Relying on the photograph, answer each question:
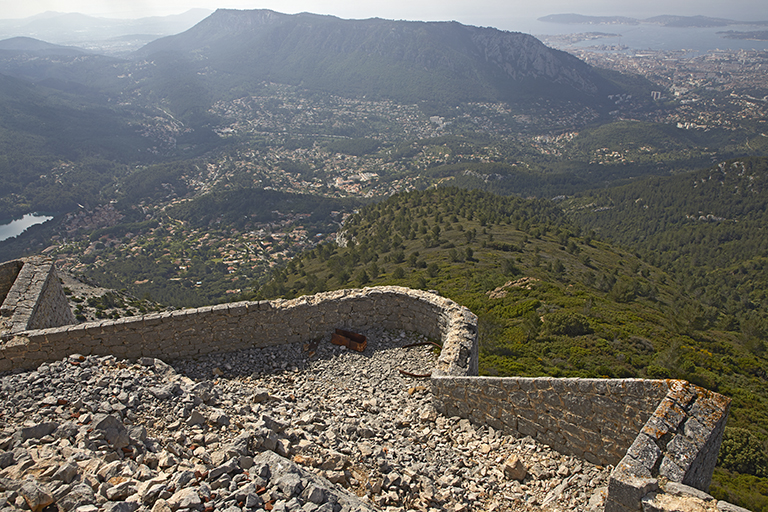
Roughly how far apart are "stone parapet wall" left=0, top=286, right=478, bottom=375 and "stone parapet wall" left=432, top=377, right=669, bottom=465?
1.22 m

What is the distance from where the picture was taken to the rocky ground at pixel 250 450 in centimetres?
495

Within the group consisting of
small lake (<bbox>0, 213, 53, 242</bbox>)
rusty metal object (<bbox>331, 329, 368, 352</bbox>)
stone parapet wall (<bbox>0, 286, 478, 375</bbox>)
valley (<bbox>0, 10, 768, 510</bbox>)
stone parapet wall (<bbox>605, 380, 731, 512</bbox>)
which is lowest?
small lake (<bbox>0, 213, 53, 242</bbox>)

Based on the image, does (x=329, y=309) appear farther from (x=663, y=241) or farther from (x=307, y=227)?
(x=307, y=227)

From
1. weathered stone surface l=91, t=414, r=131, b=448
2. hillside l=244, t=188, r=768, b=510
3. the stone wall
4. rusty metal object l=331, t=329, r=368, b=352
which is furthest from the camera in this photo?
hillside l=244, t=188, r=768, b=510

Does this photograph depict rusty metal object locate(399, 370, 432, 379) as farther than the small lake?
No

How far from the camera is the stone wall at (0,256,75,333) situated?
11.2 metres

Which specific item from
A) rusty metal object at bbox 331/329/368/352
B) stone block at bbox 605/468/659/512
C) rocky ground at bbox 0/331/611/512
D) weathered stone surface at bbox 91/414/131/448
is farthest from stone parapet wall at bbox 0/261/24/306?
stone block at bbox 605/468/659/512

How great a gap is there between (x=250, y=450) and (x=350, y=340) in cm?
560

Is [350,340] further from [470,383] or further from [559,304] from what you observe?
[559,304]

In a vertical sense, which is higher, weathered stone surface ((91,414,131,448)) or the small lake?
weathered stone surface ((91,414,131,448))

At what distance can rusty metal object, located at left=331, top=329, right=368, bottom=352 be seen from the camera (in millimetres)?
11531

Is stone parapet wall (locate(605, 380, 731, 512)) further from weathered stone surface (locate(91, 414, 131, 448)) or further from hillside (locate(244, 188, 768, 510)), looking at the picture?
weathered stone surface (locate(91, 414, 131, 448))

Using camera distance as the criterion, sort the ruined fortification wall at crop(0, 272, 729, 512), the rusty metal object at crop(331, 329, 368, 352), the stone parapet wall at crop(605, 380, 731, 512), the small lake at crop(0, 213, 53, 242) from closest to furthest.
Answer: the stone parapet wall at crop(605, 380, 731, 512) < the ruined fortification wall at crop(0, 272, 729, 512) < the rusty metal object at crop(331, 329, 368, 352) < the small lake at crop(0, 213, 53, 242)

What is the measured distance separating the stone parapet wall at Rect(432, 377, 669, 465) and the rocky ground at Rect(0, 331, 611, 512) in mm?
255
